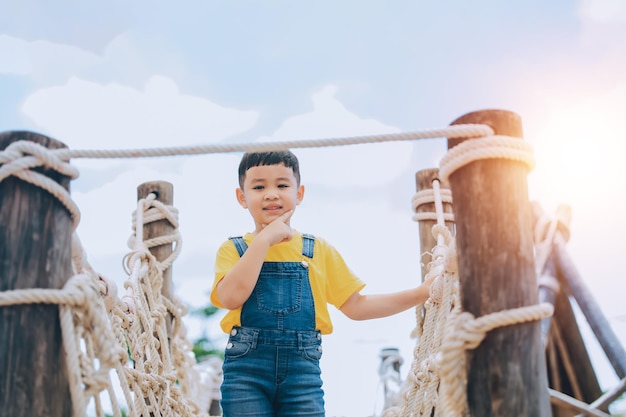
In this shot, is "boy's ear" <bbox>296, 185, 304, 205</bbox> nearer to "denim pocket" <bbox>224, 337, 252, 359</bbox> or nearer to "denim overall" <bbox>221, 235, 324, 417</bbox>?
"denim overall" <bbox>221, 235, 324, 417</bbox>

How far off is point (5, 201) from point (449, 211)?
194 centimetres

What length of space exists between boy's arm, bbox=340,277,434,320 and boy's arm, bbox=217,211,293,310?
1.38 feet

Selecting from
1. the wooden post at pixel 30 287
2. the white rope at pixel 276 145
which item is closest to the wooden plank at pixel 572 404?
the white rope at pixel 276 145

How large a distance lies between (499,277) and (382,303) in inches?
42.2

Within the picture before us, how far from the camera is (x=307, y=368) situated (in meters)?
2.01

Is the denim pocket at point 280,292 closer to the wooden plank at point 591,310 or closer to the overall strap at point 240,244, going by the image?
the overall strap at point 240,244

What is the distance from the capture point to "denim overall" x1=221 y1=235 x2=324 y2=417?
6.40 ft

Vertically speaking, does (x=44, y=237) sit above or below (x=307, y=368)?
above

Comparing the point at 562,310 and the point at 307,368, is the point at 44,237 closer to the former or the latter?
the point at 307,368

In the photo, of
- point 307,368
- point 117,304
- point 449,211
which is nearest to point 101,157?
point 117,304

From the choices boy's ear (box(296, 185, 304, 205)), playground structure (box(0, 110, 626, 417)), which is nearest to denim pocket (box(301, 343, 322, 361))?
boy's ear (box(296, 185, 304, 205))

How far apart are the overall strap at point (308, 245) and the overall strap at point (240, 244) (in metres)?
0.20

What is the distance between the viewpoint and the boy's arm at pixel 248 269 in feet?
6.11

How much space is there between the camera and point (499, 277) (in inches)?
43.3
